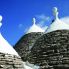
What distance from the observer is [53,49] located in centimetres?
2755

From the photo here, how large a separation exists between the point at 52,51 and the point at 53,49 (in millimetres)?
218

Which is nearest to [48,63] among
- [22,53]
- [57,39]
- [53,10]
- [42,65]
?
[42,65]

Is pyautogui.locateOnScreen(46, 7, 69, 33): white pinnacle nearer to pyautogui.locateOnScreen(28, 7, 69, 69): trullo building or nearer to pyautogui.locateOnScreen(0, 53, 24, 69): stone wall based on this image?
pyautogui.locateOnScreen(28, 7, 69, 69): trullo building

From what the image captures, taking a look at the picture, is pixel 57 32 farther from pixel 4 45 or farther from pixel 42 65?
pixel 4 45

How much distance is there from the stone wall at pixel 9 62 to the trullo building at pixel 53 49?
546cm

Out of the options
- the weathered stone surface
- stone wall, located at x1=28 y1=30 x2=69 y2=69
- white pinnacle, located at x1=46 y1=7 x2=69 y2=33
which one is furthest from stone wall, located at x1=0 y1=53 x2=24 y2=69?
the weathered stone surface

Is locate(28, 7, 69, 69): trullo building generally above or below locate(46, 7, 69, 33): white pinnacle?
below

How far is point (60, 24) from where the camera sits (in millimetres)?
29297

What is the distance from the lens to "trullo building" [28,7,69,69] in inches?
1043

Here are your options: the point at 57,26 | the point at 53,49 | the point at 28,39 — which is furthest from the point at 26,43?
the point at 53,49

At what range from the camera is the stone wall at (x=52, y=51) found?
86.8 feet

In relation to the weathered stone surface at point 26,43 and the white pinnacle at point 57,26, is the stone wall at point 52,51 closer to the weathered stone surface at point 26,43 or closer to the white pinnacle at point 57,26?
the white pinnacle at point 57,26

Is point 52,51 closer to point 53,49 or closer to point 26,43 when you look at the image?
point 53,49

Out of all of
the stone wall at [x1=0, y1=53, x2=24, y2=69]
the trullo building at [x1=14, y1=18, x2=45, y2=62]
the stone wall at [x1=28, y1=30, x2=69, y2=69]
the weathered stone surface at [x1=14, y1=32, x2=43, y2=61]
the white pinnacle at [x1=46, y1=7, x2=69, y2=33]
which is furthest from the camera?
the trullo building at [x1=14, y1=18, x2=45, y2=62]
